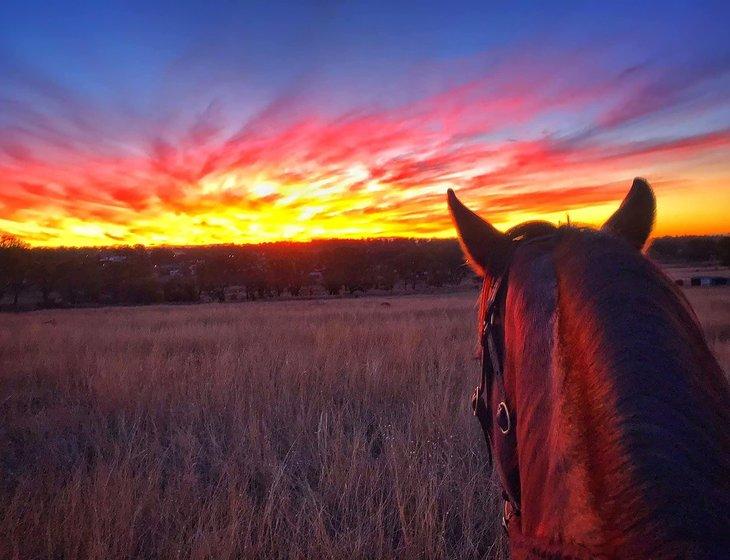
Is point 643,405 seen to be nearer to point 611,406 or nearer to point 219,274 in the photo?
point 611,406

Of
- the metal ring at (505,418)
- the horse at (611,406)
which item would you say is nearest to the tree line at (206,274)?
the metal ring at (505,418)

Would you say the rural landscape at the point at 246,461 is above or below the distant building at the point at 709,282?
above

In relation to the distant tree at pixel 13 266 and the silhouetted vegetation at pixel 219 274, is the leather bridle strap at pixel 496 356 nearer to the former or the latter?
the silhouetted vegetation at pixel 219 274

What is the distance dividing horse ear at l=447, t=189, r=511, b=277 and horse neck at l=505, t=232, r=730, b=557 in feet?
0.86

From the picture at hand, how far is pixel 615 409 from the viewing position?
0.70m

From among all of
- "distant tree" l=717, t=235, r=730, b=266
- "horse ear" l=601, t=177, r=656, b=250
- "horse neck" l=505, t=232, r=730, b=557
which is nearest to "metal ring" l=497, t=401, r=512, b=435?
"horse neck" l=505, t=232, r=730, b=557

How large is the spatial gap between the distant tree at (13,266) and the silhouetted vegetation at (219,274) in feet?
0.24

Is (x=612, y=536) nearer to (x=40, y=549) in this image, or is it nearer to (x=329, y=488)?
(x=329, y=488)

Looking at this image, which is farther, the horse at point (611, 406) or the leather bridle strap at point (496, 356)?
the leather bridle strap at point (496, 356)

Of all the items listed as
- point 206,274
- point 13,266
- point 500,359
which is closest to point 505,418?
point 500,359

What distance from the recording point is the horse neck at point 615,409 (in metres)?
0.62

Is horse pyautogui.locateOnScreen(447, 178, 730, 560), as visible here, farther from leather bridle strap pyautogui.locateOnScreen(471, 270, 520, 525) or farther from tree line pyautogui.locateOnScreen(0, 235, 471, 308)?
tree line pyautogui.locateOnScreen(0, 235, 471, 308)

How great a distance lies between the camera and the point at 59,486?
10.7ft

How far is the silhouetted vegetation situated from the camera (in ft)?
138
